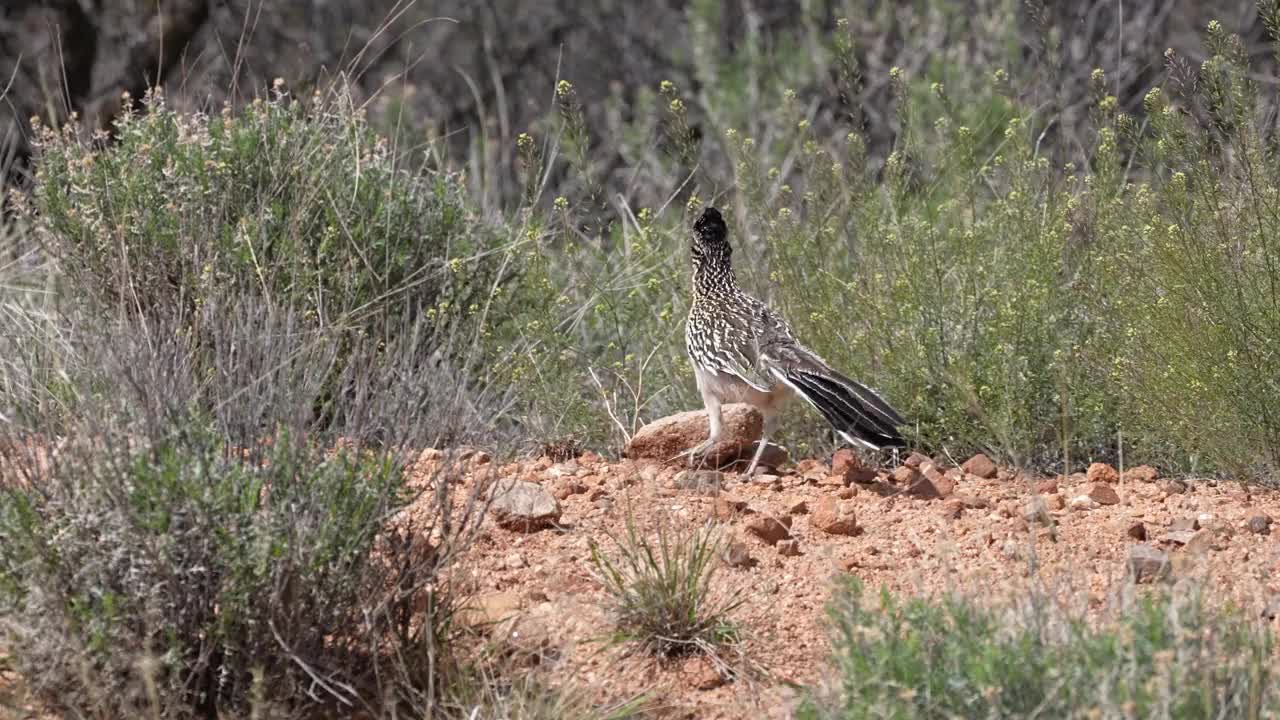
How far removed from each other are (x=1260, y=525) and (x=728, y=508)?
151cm

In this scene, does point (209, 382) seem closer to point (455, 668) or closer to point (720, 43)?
point (455, 668)

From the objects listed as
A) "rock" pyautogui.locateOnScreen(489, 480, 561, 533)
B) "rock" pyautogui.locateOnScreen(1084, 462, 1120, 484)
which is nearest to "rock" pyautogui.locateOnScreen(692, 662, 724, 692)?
"rock" pyautogui.locateOnScreen(489, 480, 561, 533)

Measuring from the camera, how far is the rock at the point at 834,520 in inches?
197

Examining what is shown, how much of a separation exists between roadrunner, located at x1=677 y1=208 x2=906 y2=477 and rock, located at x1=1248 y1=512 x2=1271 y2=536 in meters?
1.16

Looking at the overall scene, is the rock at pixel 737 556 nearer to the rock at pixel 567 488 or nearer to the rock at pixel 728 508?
the rock at pixel 728 508

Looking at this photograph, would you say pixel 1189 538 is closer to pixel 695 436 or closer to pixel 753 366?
pixel 753 366

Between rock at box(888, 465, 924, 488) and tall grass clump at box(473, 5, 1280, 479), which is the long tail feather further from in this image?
tall grass clump at box(473, 5, 1280, 479)

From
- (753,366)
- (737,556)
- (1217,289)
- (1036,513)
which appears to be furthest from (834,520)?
(1217,289)

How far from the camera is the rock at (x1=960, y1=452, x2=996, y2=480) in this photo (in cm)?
577

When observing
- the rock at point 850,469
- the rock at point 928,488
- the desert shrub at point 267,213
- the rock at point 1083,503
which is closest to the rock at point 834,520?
the rock at point 928,488

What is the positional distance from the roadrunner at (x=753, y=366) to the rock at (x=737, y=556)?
961 millimetres

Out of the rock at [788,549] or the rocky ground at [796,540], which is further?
the rock at [788,549]

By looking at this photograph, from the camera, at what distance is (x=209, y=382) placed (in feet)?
14.4

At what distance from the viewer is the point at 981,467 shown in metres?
5.78
